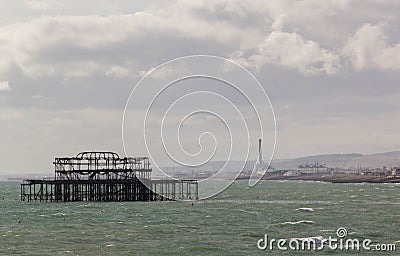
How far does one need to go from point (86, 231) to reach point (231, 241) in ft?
46.5

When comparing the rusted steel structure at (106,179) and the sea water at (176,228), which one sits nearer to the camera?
the sea water at (176,228)

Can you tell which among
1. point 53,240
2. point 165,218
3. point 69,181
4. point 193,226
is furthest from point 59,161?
point 53,240

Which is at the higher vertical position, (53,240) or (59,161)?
(59,161)

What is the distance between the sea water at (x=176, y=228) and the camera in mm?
51219

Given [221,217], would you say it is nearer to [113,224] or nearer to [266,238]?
[113,224]

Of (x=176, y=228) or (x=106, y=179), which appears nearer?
(x=176, y=228)

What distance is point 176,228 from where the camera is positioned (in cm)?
6488

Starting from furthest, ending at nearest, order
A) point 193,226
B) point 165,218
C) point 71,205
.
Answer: point 71,205 → point 165,218 → point 193,226

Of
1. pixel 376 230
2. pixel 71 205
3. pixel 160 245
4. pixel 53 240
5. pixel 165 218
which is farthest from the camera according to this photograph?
pixel 71 205

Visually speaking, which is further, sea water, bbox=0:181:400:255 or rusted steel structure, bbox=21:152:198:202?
rusted steel structure, bbox=21:152:198:202

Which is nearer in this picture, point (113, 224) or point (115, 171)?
point (113, 224)

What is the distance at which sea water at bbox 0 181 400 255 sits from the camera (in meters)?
51.2

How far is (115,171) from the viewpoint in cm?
10356

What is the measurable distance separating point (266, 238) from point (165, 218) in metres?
20.7
